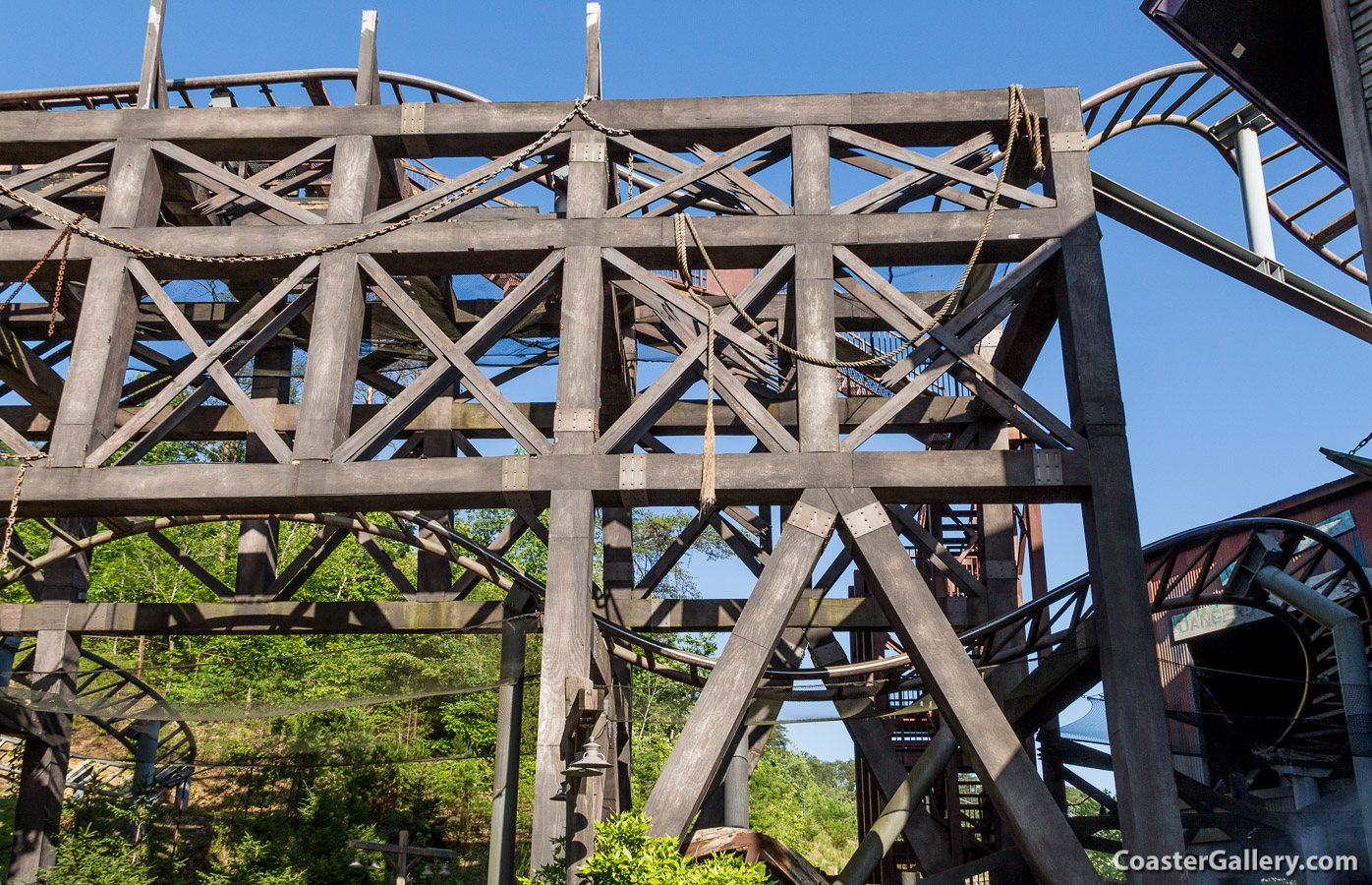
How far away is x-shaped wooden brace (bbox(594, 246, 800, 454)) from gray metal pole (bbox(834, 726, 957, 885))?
4.54 metres

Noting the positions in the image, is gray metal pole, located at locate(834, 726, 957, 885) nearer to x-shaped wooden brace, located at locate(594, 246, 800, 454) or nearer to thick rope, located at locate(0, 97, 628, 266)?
x-shaped wooden brace, located at locate(594, 246, 800, 454)

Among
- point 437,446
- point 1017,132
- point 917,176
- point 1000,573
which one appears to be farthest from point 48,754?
point 1017,132

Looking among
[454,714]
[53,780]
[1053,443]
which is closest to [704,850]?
[1053,443]

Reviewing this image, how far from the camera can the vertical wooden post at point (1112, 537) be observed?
7.70m

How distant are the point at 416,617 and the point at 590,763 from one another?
597 centimetres

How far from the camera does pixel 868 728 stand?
39.7ft

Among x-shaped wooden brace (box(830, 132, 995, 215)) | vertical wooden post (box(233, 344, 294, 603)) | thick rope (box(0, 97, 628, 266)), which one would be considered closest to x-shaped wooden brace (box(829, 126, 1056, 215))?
x-shaped wooden brace (box(830, 132, 995, 215))

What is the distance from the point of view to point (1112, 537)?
27.3 ft

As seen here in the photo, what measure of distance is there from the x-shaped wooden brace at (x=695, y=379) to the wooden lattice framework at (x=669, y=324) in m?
0.03

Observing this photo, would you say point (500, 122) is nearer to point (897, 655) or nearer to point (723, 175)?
point (723, 175)

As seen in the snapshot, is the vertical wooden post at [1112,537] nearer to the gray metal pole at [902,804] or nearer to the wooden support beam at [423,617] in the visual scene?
the gray metal pole at [902,804]

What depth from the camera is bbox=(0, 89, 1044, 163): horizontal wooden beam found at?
32.1ft

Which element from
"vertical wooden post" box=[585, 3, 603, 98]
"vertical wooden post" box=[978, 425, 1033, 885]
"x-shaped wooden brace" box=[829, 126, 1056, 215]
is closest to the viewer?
"x-shaped wooden brace" box=[829, 126, 1056, 215]

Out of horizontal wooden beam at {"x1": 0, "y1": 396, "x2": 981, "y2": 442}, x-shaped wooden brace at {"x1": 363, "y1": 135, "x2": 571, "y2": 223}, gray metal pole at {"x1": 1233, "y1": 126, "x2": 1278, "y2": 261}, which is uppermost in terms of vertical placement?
gray metal pole at {"x1": 1233, "y1": 126, "x2": 1278, "y2": 261}
